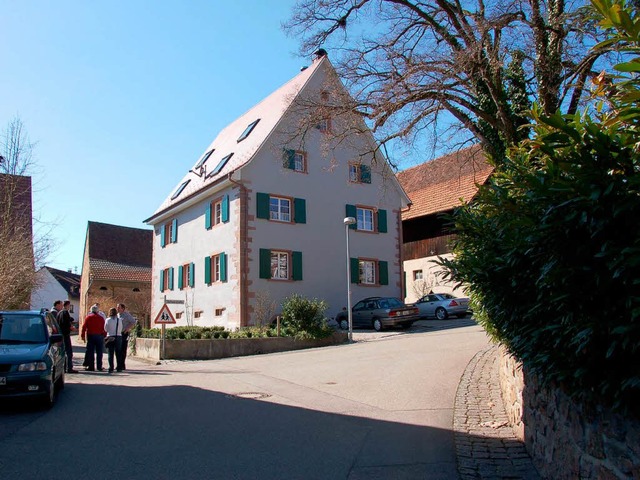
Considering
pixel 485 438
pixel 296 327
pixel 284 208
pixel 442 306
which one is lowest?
pixel 485 438

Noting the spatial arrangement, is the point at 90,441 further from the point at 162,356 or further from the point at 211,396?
the point at 162,356

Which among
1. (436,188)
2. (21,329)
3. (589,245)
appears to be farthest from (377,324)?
(589,245)

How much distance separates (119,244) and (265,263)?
25313mm

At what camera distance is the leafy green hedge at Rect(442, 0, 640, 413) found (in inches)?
119

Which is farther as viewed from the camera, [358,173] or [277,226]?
[358,173]

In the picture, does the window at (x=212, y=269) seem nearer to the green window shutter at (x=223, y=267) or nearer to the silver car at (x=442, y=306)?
the green window shutter at (x=223, y=267)

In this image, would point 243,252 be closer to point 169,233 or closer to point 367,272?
point 367,272

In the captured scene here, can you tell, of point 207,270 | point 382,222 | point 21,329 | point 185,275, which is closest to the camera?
point 21,329

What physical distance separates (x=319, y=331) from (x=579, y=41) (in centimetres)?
1212

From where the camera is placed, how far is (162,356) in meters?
18.2

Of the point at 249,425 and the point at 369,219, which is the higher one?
the point at 369,219

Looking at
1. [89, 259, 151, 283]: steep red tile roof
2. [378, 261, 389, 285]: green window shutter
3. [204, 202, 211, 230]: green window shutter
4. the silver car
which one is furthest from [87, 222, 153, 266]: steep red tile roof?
the silver car

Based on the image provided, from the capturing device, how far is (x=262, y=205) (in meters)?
26.0

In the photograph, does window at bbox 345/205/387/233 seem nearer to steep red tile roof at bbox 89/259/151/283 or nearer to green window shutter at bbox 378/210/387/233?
green window shutter at bbox 378/210/387/233
